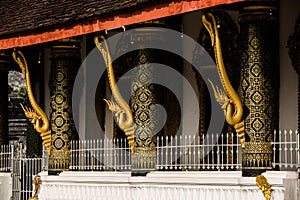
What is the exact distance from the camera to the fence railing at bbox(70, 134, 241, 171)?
1619cm

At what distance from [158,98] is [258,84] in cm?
270

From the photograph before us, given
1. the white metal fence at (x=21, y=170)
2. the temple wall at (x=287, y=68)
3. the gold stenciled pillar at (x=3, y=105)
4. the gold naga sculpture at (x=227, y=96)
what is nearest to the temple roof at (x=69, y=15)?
the gold naga sculpture at (x=227, y=96)

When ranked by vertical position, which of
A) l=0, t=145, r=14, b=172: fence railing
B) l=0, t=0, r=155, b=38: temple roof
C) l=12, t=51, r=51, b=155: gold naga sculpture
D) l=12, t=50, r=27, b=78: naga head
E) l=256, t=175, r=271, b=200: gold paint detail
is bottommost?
l=256, t=175, r=271, b=200: gold paint detail

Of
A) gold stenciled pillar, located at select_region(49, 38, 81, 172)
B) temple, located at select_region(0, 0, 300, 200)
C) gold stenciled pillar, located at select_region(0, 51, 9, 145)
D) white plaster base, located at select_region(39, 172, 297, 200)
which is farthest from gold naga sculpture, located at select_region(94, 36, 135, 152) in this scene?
gold stenciled pillar, located at select_region(0, 51, 9, 145)

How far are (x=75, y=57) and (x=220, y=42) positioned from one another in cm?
439

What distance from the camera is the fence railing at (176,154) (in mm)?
16188

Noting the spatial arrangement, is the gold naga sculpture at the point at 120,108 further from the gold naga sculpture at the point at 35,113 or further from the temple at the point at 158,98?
the gold naga sculpture at the point at 35,113

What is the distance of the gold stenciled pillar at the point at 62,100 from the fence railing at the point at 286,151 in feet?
16.1

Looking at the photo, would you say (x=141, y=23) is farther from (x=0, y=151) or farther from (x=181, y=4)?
(x=0, y=151)

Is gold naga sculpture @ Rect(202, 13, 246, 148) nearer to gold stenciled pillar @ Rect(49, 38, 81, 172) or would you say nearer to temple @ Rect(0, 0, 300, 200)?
temple @ Rect(0, 0, 300, 200)

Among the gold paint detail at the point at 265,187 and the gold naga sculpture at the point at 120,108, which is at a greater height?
the gold naga sculpture at the point at 120,108

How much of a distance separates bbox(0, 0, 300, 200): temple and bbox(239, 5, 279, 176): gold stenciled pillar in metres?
0.02

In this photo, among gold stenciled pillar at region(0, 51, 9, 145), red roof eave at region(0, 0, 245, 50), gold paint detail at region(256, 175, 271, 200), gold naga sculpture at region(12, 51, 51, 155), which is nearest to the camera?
gold paint detail at region(256, 175, 271, 200)

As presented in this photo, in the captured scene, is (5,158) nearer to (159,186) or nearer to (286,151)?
(159,186)
